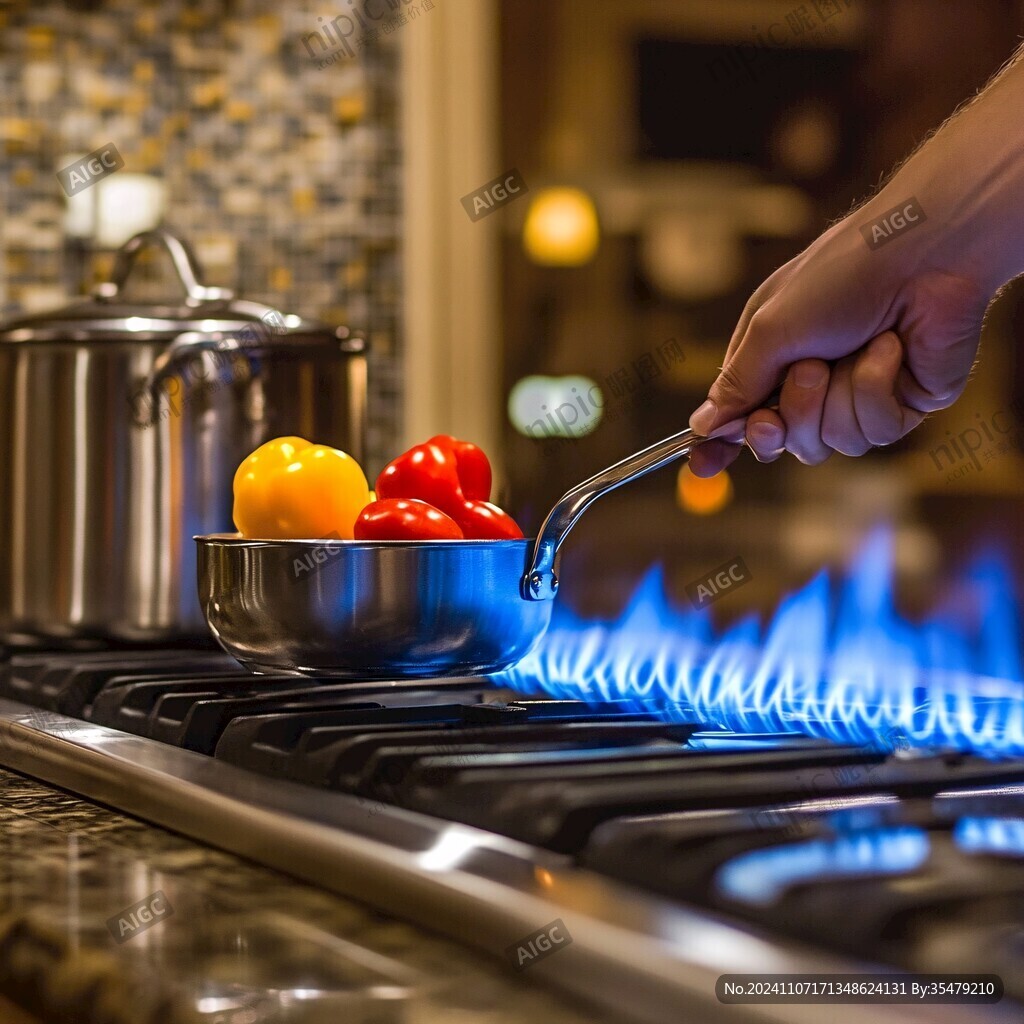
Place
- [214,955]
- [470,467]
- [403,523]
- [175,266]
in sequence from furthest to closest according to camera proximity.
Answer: [175,266], [470,467], [403,523], [214,955]

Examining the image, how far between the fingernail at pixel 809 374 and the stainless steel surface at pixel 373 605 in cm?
19

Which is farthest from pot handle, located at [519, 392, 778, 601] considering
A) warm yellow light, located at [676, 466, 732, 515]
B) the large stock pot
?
warm yellow light, located at [676, 466, 732, 515]

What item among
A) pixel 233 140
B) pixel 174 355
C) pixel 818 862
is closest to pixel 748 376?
pixel 818 862

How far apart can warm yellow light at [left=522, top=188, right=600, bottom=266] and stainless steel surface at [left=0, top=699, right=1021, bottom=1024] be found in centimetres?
96

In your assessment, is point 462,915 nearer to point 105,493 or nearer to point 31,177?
point 105,493

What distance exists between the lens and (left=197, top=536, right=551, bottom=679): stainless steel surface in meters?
0.84

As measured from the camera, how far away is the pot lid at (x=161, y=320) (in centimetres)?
118

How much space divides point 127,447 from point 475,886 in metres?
0.78

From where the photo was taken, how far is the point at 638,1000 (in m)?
0.39

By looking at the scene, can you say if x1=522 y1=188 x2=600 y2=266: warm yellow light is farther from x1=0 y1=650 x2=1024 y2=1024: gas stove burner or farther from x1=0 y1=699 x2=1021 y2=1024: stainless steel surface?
x1=0 y1=699 x2=1021 y2=1024: stainless steel surface

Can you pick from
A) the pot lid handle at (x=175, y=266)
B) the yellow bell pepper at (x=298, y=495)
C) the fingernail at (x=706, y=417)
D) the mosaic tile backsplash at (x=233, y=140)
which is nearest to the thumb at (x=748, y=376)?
the fingernail at (x=706, y=417)

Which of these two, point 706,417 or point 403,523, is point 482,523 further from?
point 706,417

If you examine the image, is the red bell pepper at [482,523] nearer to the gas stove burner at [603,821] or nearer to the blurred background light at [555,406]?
the gas stove burner at [603,821]

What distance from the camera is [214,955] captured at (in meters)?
0.43
